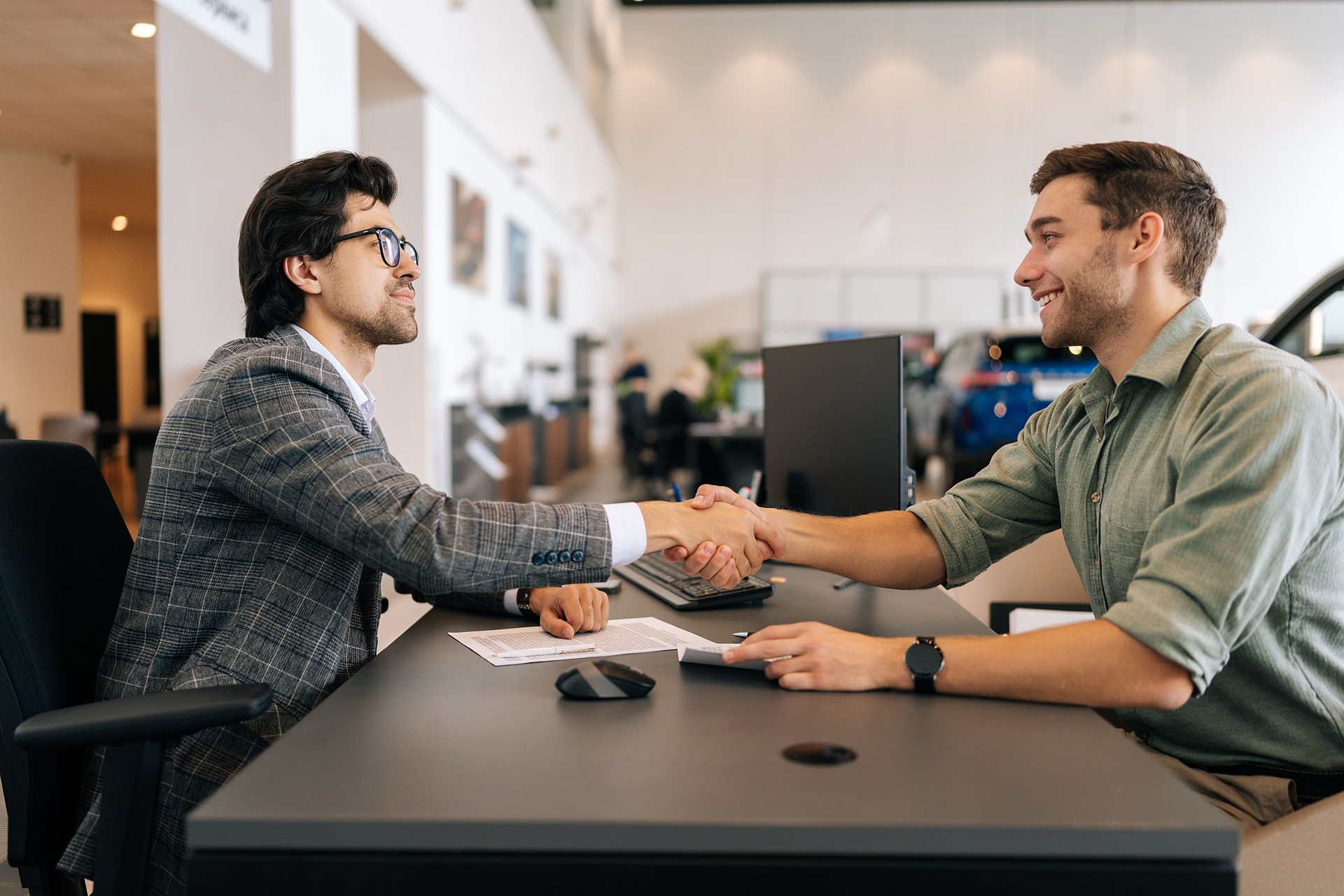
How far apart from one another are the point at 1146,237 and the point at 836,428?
2.25 ft

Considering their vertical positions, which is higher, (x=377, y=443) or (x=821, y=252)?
(x=821, y=252)

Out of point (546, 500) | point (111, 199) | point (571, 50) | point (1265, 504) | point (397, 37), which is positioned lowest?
point (546, 500)

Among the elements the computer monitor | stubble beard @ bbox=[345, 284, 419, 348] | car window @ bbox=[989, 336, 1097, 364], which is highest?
car window @ bbox=[989, 336, 1097, 364]

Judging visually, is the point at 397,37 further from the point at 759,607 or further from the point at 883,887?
the point at 883,887

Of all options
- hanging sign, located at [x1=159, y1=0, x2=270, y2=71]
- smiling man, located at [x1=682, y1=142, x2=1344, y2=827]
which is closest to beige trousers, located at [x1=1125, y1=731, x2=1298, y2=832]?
smiling man, located at [x1=682, y1=142, x2=1344, y2=827]

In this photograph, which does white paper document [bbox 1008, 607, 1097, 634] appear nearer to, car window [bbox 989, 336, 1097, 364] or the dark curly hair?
the dark curly hair

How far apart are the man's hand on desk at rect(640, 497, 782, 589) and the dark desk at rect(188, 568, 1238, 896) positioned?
42cm

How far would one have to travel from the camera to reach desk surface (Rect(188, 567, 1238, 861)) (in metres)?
Answer: 0.78

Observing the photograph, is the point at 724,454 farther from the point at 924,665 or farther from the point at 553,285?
the point at 924,665

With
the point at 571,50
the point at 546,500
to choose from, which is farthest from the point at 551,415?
the point at 571,50

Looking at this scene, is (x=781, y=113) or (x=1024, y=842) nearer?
(x=1024, y=842)

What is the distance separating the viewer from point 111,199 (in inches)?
132

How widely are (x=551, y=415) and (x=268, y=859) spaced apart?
8521 mm

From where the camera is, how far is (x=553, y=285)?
960cm
